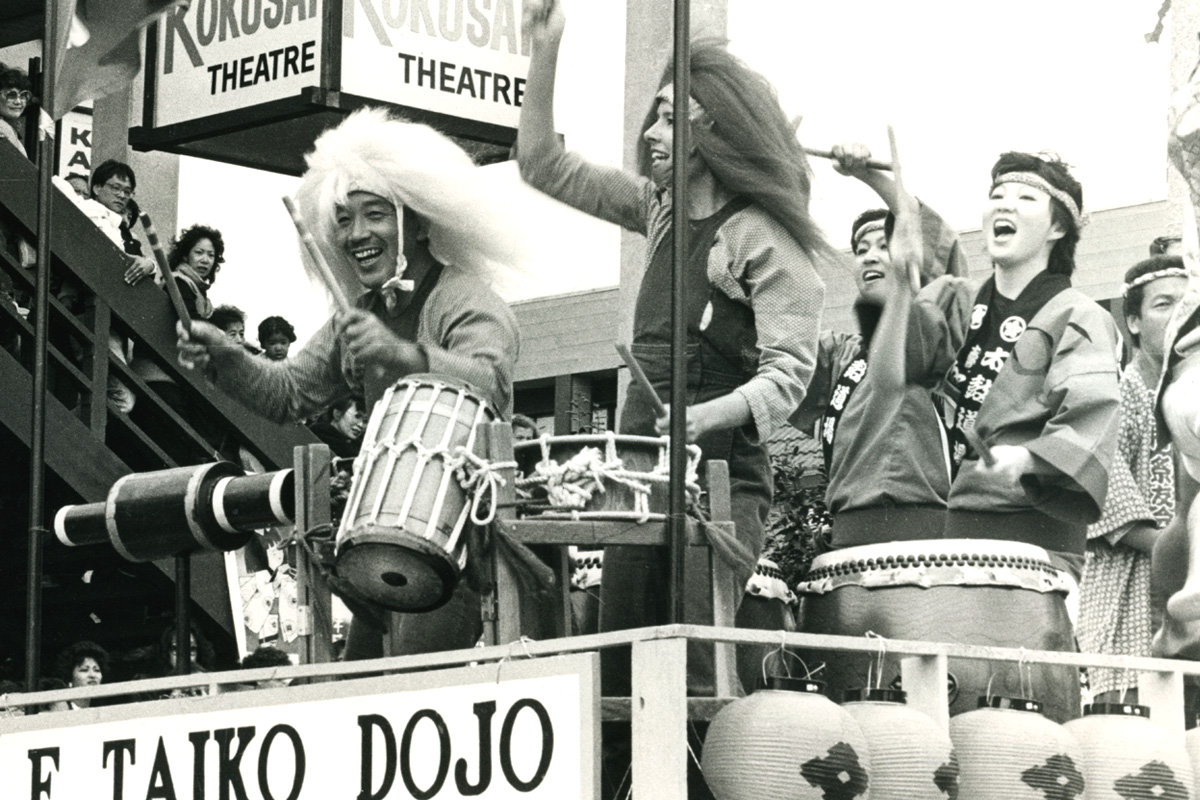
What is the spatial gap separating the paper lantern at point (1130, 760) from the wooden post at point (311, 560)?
1.58 metres

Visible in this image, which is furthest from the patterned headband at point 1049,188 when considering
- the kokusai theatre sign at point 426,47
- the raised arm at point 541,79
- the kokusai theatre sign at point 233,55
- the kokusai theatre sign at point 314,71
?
the kokusai theatre sign at point 233,55

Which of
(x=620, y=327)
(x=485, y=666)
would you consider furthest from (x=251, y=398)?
(x=485, y=666)

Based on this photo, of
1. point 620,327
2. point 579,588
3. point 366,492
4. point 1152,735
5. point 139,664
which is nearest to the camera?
point 1152,735

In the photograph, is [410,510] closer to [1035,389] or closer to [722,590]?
[722,590]

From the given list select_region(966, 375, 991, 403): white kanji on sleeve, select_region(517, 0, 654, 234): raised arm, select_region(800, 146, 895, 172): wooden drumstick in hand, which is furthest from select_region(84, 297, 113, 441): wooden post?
select_region(966, 375, 991, 403): white kanji on sleeve

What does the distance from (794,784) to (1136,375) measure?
1.96 meters

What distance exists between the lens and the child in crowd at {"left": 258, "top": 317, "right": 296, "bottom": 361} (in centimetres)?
818

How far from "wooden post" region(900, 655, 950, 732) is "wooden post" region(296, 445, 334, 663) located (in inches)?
50.7

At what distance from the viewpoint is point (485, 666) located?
446 centimetres

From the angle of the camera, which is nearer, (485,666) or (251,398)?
(485,666)

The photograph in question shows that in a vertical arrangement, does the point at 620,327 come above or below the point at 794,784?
above

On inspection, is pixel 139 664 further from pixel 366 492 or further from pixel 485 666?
pixel 485 666

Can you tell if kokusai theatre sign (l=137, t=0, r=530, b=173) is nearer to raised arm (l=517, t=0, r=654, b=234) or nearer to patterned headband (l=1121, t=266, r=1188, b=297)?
raised arm (l=517, t=0, r=654, b=234)

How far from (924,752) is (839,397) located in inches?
68.3
